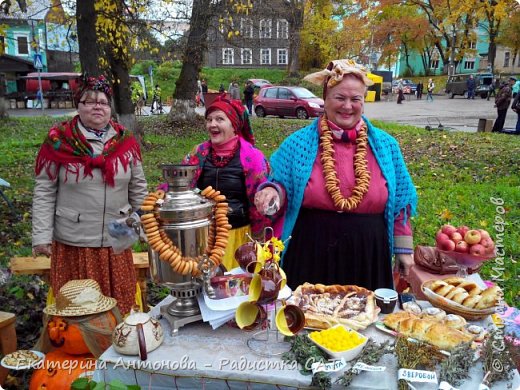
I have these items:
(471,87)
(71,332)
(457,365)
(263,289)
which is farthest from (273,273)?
(471,87)

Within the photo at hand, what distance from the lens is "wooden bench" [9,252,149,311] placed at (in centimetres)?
338

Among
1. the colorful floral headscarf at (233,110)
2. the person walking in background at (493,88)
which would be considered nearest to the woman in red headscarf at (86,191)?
the colorful floral headscarf at (233,110)

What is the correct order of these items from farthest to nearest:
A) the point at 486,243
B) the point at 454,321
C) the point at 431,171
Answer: the point at 431,171, the point at 486,243, the point at 454,321

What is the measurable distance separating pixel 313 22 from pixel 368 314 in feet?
120

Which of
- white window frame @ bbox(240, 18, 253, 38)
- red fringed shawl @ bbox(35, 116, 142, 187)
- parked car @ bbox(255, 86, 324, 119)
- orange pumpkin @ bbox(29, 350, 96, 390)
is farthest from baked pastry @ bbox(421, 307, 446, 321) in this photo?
parked car @ bbox(255, 86, 324, 119)

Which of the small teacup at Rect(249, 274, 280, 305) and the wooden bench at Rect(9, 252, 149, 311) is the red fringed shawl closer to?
the wooden bench at Rect(9, 252, 149, 311)

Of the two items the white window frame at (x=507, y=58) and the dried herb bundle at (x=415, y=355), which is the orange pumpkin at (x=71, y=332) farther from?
the white window frame at (x=507, y=58)

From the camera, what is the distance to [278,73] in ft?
127

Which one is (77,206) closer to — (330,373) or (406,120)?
(330,373)

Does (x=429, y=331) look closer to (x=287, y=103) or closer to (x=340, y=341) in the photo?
(x=340, y=341)

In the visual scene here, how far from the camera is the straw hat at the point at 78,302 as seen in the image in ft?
6.56

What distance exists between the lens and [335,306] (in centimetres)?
202

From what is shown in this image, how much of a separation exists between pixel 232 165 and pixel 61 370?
156cm

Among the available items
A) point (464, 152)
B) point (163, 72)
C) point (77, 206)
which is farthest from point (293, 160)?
point (163, 72)
